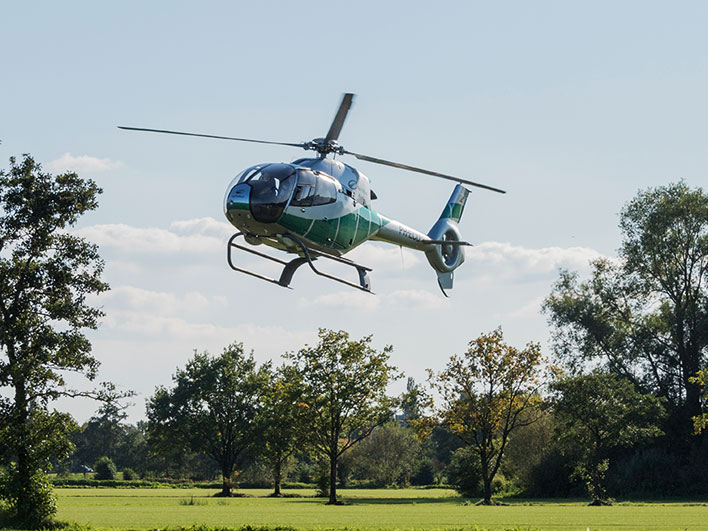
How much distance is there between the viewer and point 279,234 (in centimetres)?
2095

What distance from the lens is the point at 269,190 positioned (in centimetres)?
2009

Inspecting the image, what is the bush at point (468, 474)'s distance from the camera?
195 ft

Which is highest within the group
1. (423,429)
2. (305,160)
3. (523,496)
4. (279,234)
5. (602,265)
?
(602,265)

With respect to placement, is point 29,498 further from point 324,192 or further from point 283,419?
point 283,419

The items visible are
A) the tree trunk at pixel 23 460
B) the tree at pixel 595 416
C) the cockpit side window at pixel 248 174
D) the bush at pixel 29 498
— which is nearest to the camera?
the cockpit side window at pixel 248 174

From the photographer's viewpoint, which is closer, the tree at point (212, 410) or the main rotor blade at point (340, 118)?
the main rotor blade at point (340, 118)

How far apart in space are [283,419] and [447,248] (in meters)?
32.4

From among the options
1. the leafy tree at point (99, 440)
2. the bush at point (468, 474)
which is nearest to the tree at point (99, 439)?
the leafy tree at point (99, 440)

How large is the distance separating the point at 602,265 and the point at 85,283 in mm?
41939

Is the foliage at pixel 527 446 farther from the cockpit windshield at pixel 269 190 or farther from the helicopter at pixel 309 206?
the cockpit windshield at pixel 269 190

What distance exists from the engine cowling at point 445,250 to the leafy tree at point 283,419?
2595 cm

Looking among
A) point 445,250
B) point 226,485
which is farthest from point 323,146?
point 226,485

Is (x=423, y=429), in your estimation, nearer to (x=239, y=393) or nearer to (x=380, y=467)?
(x=239, y=393)

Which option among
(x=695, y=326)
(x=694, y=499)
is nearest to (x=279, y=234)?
(x=694, y=499)
